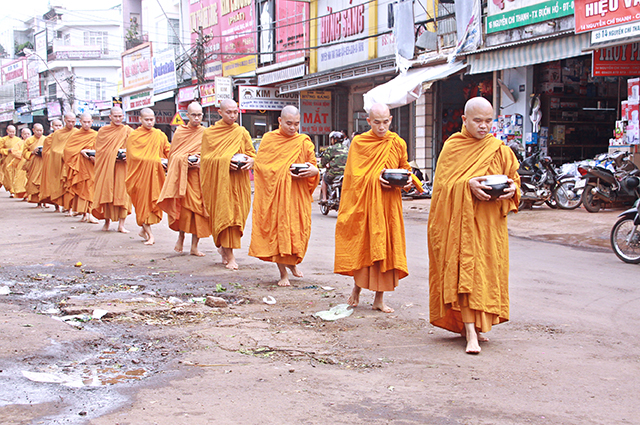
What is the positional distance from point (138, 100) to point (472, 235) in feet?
107

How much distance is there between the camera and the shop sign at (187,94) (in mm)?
28250

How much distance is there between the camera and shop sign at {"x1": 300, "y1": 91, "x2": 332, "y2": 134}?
74.3ft

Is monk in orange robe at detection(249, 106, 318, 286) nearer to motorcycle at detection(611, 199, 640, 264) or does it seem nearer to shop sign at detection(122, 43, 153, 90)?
motorcycle at detection(611, 199, 640, 264)

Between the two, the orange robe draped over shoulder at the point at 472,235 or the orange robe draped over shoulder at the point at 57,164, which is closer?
the orange robe draped over shoulder at the point at 472,235

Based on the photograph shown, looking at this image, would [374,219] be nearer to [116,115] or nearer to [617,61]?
[116,115]

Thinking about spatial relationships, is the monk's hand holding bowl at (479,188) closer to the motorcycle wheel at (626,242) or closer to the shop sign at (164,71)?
the motorcycle wheel at (626,242)

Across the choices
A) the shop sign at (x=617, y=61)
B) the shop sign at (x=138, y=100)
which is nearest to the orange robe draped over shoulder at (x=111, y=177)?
the shop sign at (x=617, y=61)

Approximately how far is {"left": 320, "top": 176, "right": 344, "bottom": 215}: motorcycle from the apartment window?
4426 centimetres

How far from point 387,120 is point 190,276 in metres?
2.91

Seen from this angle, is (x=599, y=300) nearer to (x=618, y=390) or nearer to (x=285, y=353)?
(x=618, y=390)

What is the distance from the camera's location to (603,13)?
36.7ft

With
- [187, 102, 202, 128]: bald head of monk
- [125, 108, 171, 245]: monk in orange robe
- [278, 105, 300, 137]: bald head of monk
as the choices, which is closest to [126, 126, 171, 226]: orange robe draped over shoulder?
[125, 108, 171, 245]: monk in orange robe

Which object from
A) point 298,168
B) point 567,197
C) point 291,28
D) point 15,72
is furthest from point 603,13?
point 15,72

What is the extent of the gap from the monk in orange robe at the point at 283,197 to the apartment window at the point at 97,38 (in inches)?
1985
